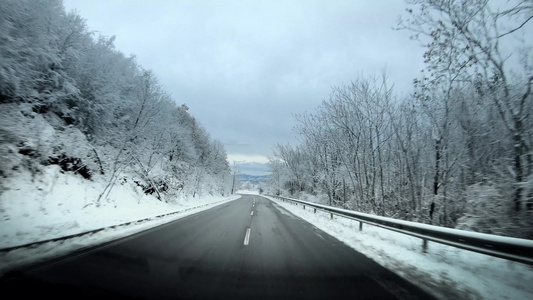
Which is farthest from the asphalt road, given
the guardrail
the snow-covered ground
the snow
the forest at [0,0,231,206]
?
the forest at [0,0,231,206]

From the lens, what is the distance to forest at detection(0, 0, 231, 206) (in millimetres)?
10141

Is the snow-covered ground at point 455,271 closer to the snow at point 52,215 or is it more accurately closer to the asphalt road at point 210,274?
the asphalt road at point 210,274

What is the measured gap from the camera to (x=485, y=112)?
1095 centimetres

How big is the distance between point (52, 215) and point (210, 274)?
858 centimetres

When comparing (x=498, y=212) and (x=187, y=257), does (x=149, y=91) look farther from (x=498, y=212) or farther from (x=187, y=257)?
(x=498, y=212)

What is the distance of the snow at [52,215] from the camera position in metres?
5.38

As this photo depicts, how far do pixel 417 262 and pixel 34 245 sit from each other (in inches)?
349

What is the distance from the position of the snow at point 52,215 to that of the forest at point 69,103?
53 centimetres

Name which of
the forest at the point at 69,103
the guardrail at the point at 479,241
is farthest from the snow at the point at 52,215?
the guardrail at the point at 479,241

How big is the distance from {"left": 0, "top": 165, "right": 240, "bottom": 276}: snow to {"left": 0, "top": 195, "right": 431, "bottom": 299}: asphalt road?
0.84m

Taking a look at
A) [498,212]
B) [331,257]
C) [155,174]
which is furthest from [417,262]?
[155,174]

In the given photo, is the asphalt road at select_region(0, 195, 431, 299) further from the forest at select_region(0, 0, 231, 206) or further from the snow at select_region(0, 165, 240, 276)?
the forest at select_region(0, 0, 231, 206)

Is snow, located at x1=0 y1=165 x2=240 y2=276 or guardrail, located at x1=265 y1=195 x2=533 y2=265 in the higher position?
guardrail, located at x1=265 y1=195 x2=533 y2=265

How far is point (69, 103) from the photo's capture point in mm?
16062
